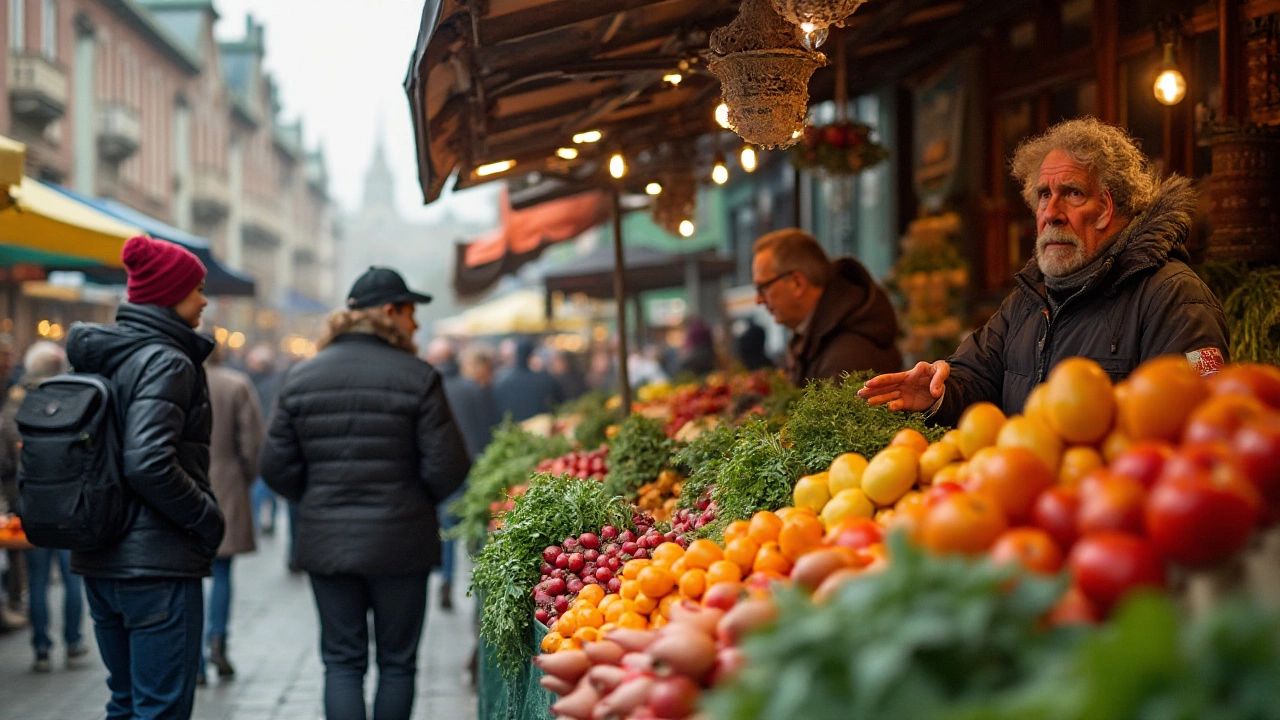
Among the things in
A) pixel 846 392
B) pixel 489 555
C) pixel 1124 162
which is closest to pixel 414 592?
pixel 489 555

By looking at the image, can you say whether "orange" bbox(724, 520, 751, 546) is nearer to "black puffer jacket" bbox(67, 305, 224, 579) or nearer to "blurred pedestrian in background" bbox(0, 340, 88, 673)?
"black puffer jacket" bbox(67, 305, 224, 579)

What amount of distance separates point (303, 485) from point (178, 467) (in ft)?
2.84

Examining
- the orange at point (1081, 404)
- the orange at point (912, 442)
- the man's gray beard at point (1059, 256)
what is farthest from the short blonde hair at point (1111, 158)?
the orange at point (1081, 404)

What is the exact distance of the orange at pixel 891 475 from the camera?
8.45ft

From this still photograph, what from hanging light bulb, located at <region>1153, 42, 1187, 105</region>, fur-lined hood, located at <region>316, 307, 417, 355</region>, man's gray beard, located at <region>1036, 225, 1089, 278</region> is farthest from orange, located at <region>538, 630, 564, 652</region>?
hanging light bulb, located at <region>1153, 42, 1187, 105</region>

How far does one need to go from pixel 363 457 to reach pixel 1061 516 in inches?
136

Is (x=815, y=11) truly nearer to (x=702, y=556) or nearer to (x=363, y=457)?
(x=702, y=556)

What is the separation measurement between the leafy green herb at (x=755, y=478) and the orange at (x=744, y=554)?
1.66 feet

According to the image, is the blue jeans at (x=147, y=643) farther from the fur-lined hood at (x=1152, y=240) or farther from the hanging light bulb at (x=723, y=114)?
the fur-lined hood at (x=1152, y=240)

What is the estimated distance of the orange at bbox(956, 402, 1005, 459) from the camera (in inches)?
94.0

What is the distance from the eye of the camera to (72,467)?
3984 mm

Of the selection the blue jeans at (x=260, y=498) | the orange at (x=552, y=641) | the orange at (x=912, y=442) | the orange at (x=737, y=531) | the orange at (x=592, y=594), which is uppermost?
the orange at (x=912, y=442)

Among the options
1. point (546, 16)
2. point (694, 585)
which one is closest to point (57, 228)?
point (546, 16)

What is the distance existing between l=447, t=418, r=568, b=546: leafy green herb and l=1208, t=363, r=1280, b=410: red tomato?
3.91m
